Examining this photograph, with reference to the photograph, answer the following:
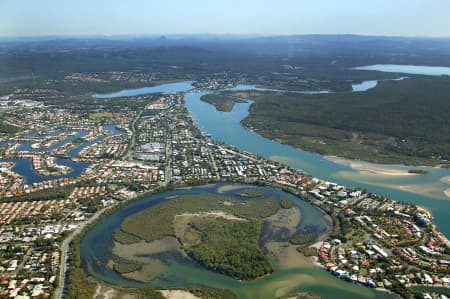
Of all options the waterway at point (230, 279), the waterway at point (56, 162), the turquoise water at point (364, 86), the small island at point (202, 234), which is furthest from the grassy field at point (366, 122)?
the waterway at point (56, 162)

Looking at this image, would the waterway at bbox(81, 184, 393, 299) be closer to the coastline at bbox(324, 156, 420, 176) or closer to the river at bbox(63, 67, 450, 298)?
the river at bbox(63, 67, 450, 298)

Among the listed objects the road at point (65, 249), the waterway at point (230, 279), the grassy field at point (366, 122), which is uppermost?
the grassy field at point (366, 122)

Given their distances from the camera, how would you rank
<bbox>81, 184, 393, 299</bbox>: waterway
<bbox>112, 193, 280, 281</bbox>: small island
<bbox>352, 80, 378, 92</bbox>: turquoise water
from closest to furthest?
<bbox>81, 184, 393, 299</bbox>: waterway
<bbox>112, 193, 280, 281</bbox>: small island
<bbox>352, 80, 378, 92</bbox>: turquoise water

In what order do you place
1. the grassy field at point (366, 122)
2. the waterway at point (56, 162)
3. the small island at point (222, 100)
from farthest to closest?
1. the small island at point (222, 100)
2. the grassy field at point (366, 122)
3. the waterway at point (56, 162)

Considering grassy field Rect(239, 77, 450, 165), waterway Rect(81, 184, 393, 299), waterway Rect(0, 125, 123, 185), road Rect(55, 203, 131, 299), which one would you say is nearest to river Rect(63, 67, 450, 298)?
waterway Rect(81, 184, 393, 299)

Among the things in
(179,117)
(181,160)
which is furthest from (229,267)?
(179,117)

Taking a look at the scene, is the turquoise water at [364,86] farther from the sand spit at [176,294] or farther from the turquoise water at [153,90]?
the sand spit at [176,294]

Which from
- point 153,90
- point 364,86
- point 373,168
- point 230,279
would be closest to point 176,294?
point 230,279

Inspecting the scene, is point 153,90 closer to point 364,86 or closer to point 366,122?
point 366,122

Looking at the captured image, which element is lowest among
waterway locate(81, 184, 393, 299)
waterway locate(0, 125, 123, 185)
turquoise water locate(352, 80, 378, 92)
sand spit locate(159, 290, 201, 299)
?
sand spit locate(159, 290, 201, 299)
